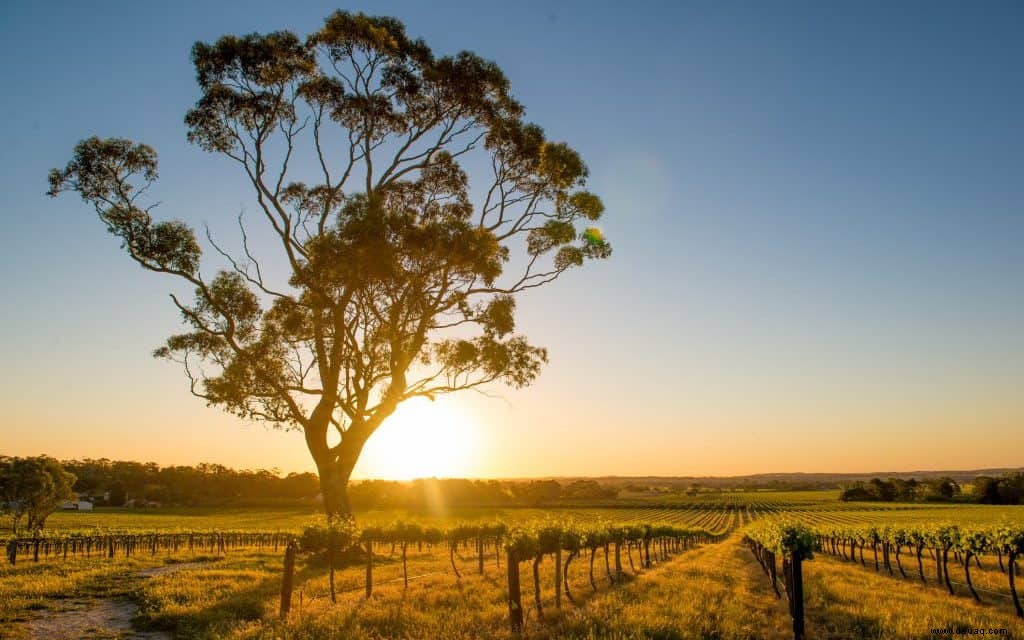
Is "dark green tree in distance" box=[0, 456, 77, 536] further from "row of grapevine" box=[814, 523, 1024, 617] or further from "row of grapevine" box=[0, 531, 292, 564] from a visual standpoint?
"row of grapevine" box=[814, 523, 1024, 617]

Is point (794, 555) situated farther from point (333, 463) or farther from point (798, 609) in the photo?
point (333, 463)

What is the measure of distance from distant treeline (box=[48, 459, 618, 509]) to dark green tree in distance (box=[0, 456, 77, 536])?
55.7 meters

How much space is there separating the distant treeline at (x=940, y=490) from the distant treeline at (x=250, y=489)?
68.2m

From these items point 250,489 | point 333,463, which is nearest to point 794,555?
point 333,463

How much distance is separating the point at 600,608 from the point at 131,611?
13.0 m

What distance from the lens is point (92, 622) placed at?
15047mm

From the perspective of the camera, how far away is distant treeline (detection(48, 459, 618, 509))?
388 feet

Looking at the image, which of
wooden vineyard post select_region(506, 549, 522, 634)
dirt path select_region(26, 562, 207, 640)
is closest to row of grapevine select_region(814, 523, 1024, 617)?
wooden vineyard post select_region(506, 549, 522, 634)

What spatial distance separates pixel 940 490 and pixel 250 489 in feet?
487

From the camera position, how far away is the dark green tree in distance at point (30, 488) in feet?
184

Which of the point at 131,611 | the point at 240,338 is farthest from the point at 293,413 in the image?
the point at 131,611

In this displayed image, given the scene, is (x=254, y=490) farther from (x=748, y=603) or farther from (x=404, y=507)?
(x=748, y=603)

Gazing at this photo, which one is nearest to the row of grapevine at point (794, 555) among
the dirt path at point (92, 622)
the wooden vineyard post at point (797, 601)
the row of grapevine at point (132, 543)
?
the wooden vineyard post at point (797, 601)

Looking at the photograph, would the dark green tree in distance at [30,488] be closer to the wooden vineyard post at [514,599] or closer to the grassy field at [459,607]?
the grassy field at [459,607]
